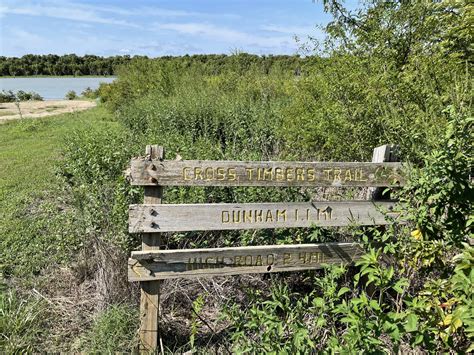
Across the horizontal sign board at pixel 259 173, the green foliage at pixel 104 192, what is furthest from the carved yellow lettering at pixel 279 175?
the green foliage at pixel 104 192

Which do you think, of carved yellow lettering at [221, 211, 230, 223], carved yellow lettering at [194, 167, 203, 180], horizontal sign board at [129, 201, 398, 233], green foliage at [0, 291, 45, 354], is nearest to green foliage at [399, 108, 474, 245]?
horizontal sign board at [129, 201, 398, 233]

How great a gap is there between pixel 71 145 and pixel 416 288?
18.9ft

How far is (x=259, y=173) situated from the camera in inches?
123

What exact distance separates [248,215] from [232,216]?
0.12 meters

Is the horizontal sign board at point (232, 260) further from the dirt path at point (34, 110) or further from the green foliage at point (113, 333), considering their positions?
the dirt path at point (34, 110)

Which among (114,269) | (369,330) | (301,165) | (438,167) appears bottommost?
(114,269)

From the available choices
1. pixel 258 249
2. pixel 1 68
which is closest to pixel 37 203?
pixel 258 249

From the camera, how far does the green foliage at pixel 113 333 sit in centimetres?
311

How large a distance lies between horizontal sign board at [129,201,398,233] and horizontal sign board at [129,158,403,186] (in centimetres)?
16

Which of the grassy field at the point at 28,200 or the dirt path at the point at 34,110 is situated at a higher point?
the grassy field at the point at 28,200

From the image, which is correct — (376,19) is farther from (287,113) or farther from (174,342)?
(174,342)

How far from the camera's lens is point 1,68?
245ft

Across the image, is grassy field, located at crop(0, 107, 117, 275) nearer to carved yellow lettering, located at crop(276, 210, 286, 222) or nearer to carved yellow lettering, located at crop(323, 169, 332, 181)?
carved yellow lettering, located at crop(276, 210, 286, 222)

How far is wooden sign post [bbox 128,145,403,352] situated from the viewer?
2.99m
